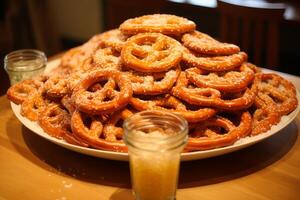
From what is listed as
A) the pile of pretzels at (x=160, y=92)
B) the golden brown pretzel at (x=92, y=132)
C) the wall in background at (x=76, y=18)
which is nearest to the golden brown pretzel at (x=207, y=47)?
the pile of pretzels at (x=160, y=92)

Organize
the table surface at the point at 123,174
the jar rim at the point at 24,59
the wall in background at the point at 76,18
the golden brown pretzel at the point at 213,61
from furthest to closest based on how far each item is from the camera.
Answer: the wall in background at the point at 76,18, the jar rim at the point at 24,59, the golden brown pretzel at the point at 213,61, the table surface at the point at 123,174

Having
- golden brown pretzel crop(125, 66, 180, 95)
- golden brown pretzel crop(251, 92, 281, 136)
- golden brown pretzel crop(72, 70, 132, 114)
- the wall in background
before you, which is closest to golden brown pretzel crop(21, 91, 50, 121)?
golden brown pretzel crop(72, 70, 132, 114)

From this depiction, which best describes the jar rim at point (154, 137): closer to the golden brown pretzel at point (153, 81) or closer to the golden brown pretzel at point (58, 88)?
the golden brown pretzel at point (153, 81)

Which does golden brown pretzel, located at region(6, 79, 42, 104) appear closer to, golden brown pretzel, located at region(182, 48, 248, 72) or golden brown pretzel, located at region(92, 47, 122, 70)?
golden brown pretzel, located at region(92, 47, 122, 70)

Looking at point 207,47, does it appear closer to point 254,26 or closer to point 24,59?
point 24,59

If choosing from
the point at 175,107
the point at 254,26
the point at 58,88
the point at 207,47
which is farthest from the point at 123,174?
Result: the point at 254,26

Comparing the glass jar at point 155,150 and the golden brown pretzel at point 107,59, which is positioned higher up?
the golden brown pretzel at point 107,59
